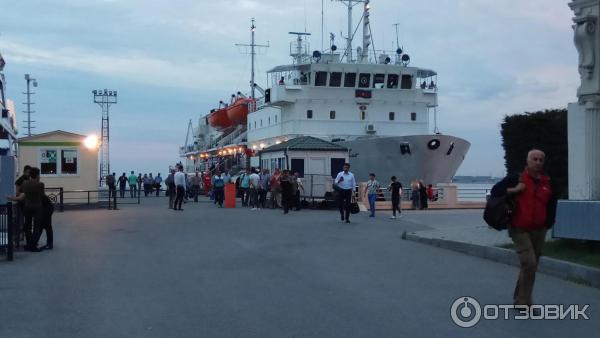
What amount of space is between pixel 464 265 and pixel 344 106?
1074 inches

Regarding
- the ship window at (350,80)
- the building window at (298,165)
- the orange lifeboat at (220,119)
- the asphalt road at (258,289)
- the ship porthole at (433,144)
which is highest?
the ship window at (350,80)

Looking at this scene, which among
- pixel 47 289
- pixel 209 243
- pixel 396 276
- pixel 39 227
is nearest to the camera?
pixel 47 289

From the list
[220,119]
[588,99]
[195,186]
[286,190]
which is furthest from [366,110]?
[588,99]

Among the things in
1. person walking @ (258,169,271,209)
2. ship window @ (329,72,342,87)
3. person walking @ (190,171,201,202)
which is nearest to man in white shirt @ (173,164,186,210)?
person walking @ (258,169,271,209)

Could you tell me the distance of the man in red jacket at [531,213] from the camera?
7633 millimetres

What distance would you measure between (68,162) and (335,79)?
15496 mm

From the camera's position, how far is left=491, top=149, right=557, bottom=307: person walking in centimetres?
763

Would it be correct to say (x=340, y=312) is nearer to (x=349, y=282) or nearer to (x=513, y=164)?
(x=349, y=282)

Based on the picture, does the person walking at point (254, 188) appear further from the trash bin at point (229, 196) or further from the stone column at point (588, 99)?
the stone column at point (588, 99)

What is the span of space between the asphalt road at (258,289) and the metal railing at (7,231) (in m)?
0.30

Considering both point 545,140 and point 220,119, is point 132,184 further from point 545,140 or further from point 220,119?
point 545,140

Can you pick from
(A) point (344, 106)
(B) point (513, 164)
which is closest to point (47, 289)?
(B) point (513, 164)

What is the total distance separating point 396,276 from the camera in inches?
414

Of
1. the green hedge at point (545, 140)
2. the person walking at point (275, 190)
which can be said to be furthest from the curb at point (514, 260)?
the person walking at point (275, 190)
